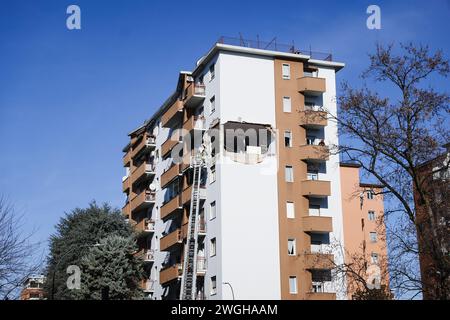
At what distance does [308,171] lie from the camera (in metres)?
52.4

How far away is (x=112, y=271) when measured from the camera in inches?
2083

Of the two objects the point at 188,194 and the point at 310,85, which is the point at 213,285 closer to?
the point at 188,194

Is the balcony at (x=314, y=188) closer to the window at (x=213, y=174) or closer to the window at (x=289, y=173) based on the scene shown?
→ the window at (x=289, y=173)

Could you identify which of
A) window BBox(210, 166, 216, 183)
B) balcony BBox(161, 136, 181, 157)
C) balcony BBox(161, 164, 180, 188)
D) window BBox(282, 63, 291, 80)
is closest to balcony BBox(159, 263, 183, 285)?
window BBox(210, 166, 216, 183)

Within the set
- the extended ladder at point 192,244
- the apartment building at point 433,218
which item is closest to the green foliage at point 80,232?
the extended ladder at point 192,244

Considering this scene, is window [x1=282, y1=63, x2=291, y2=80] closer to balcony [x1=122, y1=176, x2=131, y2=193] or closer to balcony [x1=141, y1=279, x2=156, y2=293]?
balcony [x1=141, y1=279, x2=156, y2=293]

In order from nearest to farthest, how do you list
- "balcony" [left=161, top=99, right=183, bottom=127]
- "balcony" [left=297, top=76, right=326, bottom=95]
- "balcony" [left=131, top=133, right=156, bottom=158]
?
"balcony" [left=297, top=76, right=326, bottom=95]
"balcony" [left=161, top=99, right=183, bottom=127]
"balcony" [left=131, top=133, right=156, bottom=158]

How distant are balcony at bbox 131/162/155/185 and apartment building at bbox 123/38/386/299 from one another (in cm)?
791

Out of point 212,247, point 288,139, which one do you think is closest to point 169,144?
point 288,139

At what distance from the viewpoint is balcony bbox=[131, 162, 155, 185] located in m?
65.2

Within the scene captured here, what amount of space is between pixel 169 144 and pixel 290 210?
14505 millimetres

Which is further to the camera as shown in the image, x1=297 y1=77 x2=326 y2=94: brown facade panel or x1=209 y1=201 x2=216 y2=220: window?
x1=297 y1=77 x2=326 y2=94: brown facade panel

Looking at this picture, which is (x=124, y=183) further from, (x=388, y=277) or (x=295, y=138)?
(x=388, y=277)
